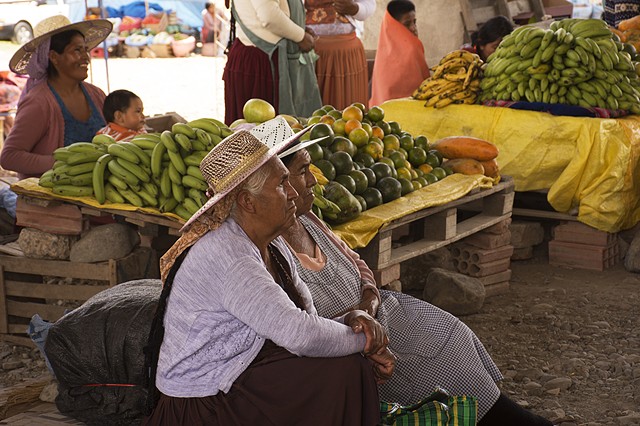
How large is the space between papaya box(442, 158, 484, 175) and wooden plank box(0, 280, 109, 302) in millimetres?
2342

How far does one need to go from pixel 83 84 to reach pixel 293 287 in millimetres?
3041

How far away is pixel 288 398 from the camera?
2619mm

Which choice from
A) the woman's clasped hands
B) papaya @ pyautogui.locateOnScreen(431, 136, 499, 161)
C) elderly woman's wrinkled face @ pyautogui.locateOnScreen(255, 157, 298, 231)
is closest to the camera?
elderly woman's wrinkled face @ pyautogui.locateOnScreen(255, 157, 298, 231)

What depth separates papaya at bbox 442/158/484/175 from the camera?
18.0ft

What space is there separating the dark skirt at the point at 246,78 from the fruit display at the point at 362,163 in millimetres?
1378

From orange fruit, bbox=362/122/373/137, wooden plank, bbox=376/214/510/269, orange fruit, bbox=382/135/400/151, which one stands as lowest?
wooden plank, bbox=376/214/510/269

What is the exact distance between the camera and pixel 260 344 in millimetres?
2666

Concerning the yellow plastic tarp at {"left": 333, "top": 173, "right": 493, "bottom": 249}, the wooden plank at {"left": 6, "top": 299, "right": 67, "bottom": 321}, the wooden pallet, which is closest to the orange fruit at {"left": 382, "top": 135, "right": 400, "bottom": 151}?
the yellow plastic tarp at {"left": 333, "top": 173, "right": 493, "bottom": 249}

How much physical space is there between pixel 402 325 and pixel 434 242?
1.56 m

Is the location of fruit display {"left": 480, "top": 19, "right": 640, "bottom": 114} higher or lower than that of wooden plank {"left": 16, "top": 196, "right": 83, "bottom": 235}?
higher

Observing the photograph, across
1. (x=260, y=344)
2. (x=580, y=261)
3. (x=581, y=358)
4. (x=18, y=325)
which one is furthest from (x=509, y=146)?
(x=260, y=344)

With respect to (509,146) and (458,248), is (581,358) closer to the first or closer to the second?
(458,248)

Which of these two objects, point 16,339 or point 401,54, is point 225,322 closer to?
point 16,339

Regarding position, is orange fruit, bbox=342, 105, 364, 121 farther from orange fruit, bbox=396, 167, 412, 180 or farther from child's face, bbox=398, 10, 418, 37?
child's face, bbox=398, 10, 418, 37
